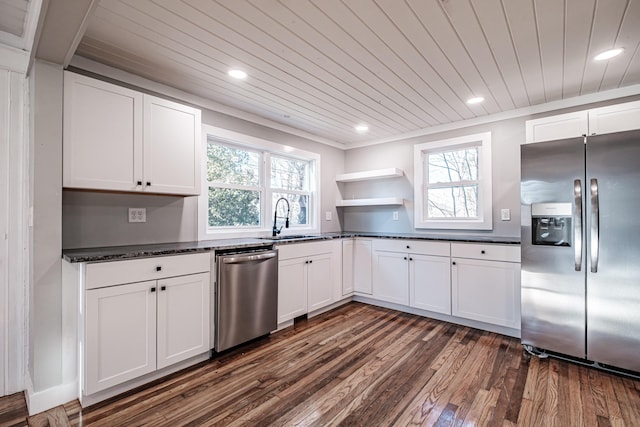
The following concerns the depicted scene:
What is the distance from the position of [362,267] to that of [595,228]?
7.70 feet

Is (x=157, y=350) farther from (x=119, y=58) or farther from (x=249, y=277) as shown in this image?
(x=119, y=58)

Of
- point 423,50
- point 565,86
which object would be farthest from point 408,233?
point 423,50

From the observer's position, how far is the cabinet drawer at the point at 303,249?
299 cm

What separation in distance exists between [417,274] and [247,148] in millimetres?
2456

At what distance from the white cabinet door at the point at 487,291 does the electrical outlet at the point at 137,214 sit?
3.03 m

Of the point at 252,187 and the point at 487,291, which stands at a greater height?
the point at 252,187

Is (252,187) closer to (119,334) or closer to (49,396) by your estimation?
(119,334)

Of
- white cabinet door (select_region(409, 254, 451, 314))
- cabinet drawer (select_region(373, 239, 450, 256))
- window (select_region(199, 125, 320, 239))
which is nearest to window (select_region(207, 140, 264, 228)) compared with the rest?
window (select_region(199, 125, 320, 239))

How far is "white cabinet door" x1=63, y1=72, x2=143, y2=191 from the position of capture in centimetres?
187

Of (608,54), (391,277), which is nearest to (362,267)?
(391,277)

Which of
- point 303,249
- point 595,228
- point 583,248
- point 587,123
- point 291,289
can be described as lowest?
point 291,289

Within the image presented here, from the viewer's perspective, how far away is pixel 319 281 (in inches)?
135

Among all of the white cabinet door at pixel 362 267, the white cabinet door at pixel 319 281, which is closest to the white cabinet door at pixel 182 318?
the white cabinet door at pixel 319 281

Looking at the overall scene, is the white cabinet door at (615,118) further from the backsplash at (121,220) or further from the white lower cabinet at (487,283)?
the backsplash at (121,220)
